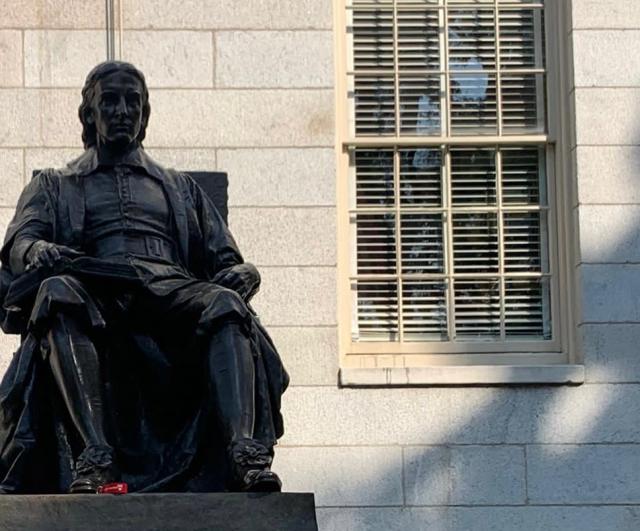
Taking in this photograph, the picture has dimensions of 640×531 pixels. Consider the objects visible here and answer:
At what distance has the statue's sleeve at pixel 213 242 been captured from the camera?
11734 millimetres

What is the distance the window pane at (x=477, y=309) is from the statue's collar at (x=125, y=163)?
2975 millimetres

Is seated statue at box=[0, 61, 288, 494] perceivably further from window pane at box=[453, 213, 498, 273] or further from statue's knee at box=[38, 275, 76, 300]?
window pane at box=[453, 213, 498, 273]

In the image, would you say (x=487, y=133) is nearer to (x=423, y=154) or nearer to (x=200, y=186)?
(x=423, y=154)

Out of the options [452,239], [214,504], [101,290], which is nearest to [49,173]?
[101,290]

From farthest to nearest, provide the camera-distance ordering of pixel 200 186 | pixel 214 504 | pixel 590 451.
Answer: pixel 590 451 < pixel 200 186 < pixel 214 504

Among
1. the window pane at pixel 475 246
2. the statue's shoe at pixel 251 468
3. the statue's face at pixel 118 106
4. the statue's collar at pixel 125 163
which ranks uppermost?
the statue's face at pixel 118 106

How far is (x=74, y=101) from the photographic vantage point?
14219mm

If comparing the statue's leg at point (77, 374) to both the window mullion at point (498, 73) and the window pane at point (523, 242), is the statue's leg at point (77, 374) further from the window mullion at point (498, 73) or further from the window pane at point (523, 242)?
the window mullion at point (498, 73)

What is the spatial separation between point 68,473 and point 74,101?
361cm

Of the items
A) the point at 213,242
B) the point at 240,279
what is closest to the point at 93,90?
the point at 213,242

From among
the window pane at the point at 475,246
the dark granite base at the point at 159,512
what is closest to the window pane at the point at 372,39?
the window pane at the point at 475,246

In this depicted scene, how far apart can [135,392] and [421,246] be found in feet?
11.2

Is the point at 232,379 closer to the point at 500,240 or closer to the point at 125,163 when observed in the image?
the point at 125,163

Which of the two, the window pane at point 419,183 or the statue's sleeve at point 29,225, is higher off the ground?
the window pane at point 419,183
